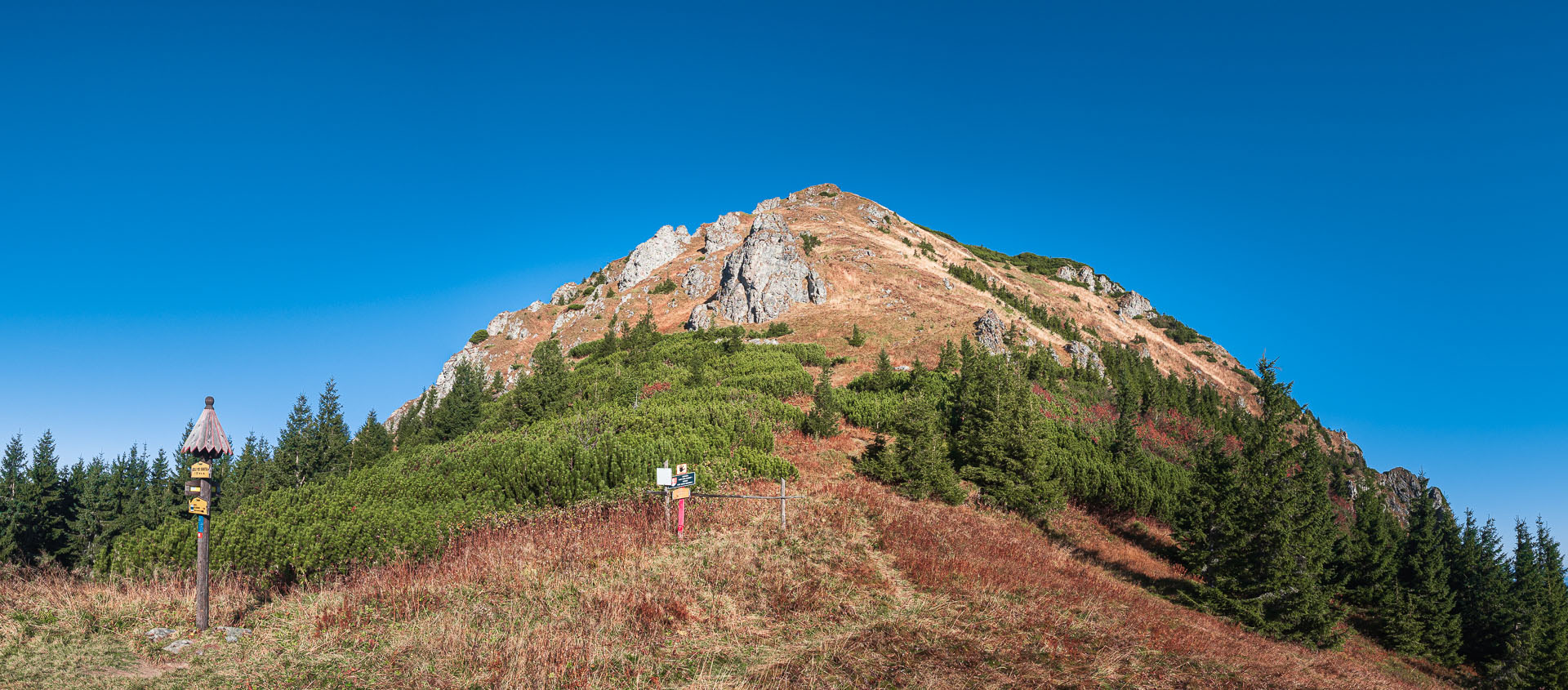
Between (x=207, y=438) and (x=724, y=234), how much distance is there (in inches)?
3272

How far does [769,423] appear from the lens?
79.7 feet

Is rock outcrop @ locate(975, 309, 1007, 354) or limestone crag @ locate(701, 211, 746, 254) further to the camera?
limestone crag @ locate(701, 211, 746, 254)

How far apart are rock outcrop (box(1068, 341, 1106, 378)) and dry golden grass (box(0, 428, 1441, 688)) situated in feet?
143

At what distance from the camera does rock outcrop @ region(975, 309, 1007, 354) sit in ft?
155

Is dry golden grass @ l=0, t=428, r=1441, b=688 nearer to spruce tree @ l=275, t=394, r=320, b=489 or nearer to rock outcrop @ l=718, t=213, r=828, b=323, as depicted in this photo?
spruce tree @ l=275, t=394, r=320, b=489

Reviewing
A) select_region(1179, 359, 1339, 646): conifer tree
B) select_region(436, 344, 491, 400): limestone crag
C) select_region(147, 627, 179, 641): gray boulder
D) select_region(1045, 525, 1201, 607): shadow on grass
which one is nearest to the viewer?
select_region(147, 627, 179, 641): gray boulder

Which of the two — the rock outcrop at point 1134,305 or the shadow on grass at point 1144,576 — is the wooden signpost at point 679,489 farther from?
the rock outcrop at point 1134,305

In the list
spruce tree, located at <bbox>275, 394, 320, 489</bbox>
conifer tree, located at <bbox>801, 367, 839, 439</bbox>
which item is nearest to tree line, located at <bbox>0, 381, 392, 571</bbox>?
spruce tree, located at <bbox>275, 394, 320, 489</bbox>

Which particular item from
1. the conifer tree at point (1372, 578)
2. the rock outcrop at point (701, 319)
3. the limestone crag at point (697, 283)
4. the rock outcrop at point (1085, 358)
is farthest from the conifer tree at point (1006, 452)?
the limestone crag at point (697, 283)

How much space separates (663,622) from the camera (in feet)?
29.6

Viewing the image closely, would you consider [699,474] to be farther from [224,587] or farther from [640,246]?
[640,246]

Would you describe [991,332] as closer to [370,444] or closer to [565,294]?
[370,444]

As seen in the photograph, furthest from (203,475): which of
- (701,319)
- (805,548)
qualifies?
(701,319)

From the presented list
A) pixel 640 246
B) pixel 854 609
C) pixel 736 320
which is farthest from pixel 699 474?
pixel 640 246
